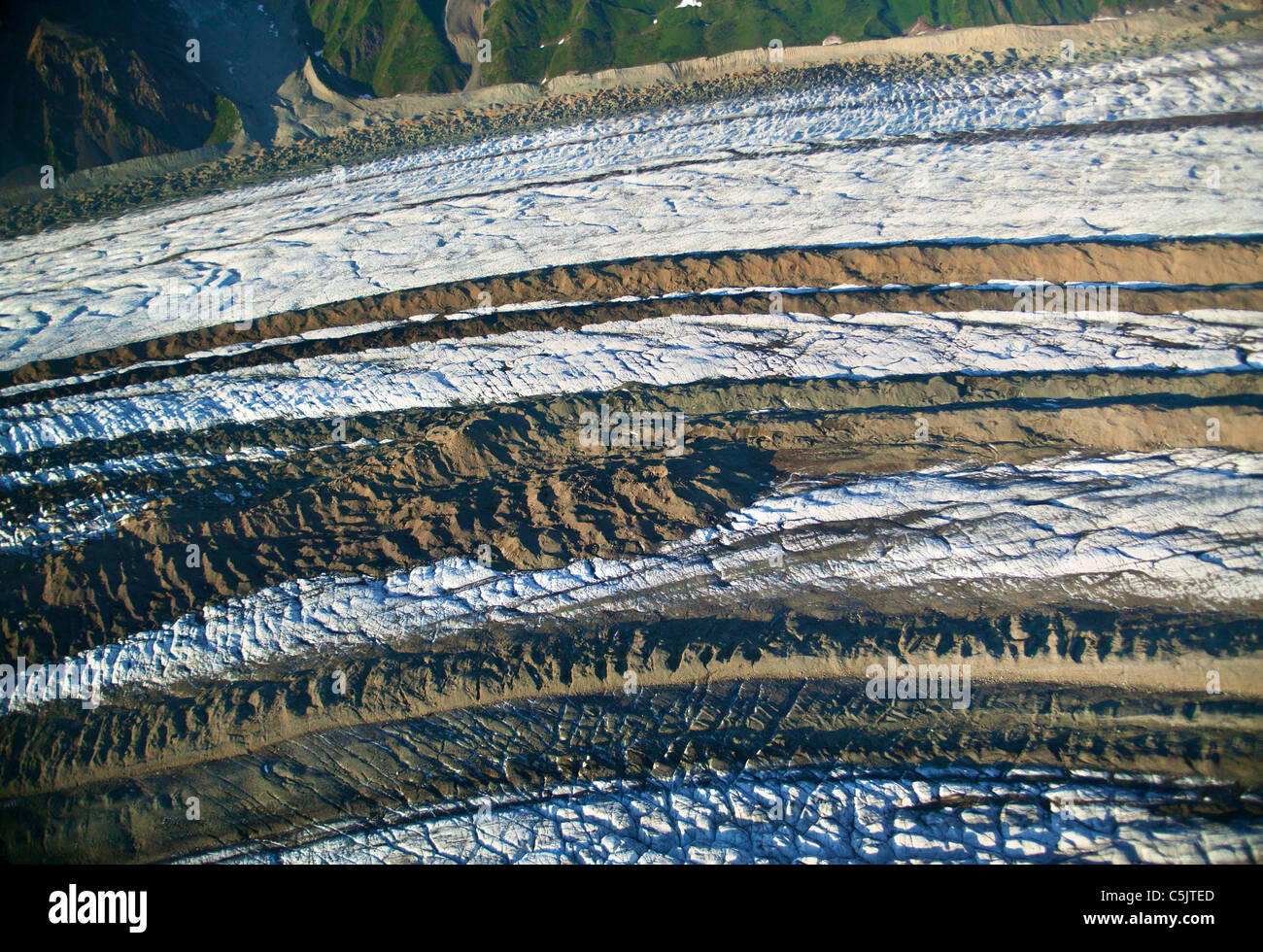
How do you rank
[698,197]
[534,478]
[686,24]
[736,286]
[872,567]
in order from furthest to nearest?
[686,24], [698,197], [736,286], [534,478], [872,567]

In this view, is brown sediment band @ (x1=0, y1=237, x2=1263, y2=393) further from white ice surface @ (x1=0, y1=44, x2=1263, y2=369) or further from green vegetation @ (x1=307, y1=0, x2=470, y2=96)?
green vegetation @ (x1=307, y1=0, x2=470, y2=96)

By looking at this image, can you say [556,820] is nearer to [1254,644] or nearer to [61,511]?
[1254,644]

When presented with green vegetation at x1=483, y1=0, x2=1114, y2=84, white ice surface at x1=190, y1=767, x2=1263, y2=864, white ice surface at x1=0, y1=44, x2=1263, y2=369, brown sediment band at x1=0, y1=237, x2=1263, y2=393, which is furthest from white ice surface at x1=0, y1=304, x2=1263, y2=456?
green vegetation at x1=483, y1=0, x2=1114, y2=84

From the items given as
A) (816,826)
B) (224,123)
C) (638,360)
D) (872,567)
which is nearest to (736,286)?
(638,360)

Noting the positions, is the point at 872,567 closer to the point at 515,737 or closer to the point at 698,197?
the point at 515,737

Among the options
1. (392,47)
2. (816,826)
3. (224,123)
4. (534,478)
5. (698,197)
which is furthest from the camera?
(392,47)
